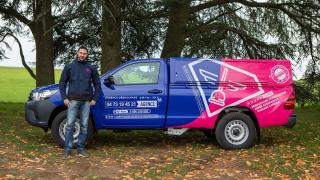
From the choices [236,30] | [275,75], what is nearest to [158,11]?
[236,30]

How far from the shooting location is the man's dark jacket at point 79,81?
31.0ft

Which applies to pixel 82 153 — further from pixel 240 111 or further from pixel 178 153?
pixel 240 111

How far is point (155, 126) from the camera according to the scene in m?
10.4

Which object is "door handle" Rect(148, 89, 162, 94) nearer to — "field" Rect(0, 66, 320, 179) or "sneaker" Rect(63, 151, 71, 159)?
"field" Rect(0, 66, 320, 179)

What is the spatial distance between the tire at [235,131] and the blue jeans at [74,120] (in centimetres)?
252

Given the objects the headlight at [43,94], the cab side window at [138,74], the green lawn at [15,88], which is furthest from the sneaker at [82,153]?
the green lawn at [15,88]

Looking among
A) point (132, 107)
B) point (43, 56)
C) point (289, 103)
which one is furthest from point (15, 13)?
point (289, 103)

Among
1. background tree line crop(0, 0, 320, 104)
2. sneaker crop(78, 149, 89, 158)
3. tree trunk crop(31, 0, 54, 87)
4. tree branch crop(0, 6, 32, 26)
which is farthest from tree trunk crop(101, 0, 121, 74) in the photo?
sneaker crop(78, 149, 89, 158)

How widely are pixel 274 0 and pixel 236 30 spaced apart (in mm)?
1745

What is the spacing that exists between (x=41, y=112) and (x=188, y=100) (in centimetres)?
271

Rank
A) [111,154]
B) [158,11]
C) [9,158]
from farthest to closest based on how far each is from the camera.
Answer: [158,11]
[111,154]
[9,158]

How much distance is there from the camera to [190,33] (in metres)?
16.6

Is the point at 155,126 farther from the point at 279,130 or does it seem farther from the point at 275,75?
the point at 279,130

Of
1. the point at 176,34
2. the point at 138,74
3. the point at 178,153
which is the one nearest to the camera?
the point at 178,153
